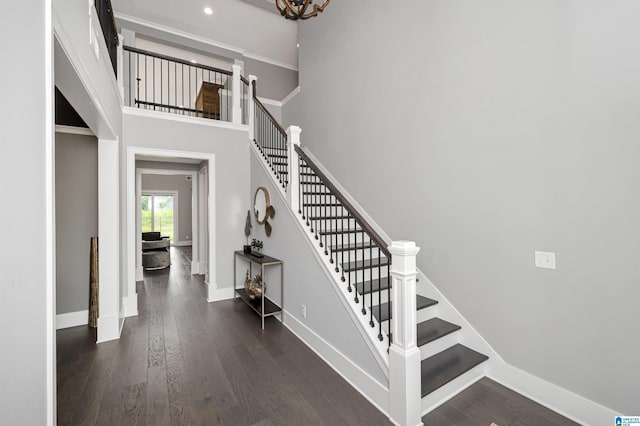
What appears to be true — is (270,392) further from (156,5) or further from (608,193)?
(156,5)

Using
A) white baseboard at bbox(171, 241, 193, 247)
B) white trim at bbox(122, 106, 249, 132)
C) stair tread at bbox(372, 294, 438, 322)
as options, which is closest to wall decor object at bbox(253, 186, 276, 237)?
white trim at bbox(122, 106, 249, 132)

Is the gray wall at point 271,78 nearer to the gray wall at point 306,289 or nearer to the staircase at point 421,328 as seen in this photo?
the gray wall at point 306,289

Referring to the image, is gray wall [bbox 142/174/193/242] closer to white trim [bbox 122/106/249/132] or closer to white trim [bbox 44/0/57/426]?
white trim [bbox 122/106/249/132]

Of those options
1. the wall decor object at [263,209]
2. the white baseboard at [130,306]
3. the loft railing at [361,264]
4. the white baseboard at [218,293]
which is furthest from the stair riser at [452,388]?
the white baseboard at [130,306]

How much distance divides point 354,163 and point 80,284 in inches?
156

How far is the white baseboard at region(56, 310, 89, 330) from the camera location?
360cm

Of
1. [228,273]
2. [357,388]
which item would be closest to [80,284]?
[228,273]

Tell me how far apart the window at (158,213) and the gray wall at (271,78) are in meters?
7.34

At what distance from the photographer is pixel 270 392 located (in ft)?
7.67

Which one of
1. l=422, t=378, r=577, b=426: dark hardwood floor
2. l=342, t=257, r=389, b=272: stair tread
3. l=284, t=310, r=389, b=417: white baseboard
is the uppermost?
l=342, t=257, r=389, b=272: stair tread

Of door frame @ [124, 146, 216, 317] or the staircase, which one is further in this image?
door frame @ [124, 146, 216, 317]

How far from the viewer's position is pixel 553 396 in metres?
2.17

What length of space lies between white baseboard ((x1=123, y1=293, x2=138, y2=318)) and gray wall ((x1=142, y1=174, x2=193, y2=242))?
8.26 metres

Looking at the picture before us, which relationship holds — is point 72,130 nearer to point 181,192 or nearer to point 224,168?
point 224,168
